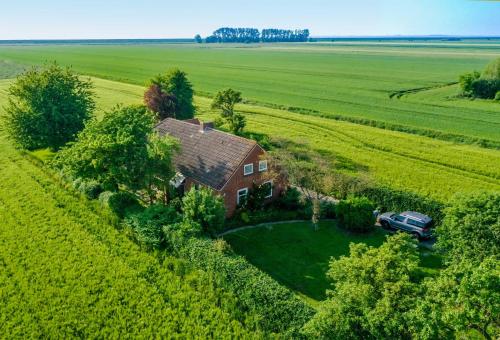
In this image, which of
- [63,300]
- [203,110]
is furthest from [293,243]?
Result: [203,110]

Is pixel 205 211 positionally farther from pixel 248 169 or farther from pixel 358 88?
pixel 358 88

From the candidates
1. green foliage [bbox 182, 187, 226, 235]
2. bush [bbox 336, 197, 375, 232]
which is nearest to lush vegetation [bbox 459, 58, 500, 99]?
bush [bbox 336, 197, 375, 232]

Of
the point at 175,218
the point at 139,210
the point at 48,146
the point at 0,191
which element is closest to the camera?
the point at 175,218

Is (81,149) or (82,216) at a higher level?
(81,149)

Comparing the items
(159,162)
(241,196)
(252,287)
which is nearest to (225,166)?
(241,196)

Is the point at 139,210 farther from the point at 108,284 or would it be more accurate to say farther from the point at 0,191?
the point at 0,191
